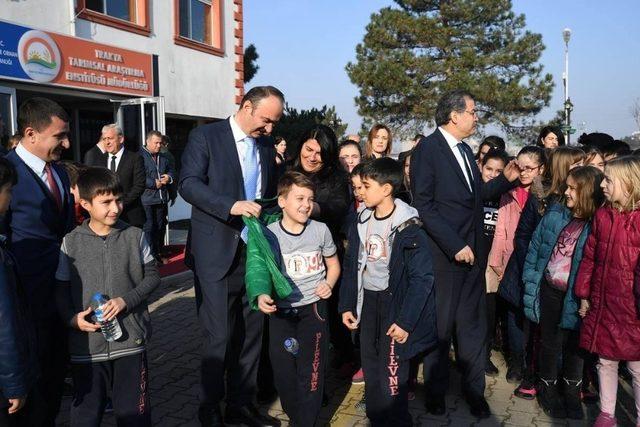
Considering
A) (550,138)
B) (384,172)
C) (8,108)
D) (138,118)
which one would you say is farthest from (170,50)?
(384,172)

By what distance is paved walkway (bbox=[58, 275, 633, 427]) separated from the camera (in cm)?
393

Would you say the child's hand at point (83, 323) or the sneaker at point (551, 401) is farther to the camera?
the sneaker at point (551, 401)

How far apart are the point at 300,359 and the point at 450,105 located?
6.43 ft

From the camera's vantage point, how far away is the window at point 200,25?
1354cm

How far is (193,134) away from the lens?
3.67m

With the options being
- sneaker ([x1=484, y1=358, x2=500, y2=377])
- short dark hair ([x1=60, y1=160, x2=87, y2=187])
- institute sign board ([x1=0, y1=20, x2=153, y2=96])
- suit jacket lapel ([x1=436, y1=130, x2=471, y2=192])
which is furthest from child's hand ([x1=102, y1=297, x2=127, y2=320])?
institute sign board ([x1=0, y1=20, x2=153, y2=96])

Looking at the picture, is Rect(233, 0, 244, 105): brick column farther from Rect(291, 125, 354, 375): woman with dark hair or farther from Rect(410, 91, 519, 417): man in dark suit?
Rect(410, 91, 519, 417): man in dark suit

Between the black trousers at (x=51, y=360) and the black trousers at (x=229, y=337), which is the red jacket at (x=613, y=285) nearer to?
the black trousers at (x=229, y=337)

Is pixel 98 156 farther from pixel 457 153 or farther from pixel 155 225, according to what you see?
pixel 457 153

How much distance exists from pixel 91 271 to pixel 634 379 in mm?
3118

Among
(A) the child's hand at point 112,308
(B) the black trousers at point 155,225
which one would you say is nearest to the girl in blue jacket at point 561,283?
(A) the child's hand at point 112,308

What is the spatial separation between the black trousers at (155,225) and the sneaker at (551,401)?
5804mm

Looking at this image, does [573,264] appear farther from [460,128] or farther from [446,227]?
[460,128]

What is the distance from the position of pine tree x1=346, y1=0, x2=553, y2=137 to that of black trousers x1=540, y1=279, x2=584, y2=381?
2241 cm
